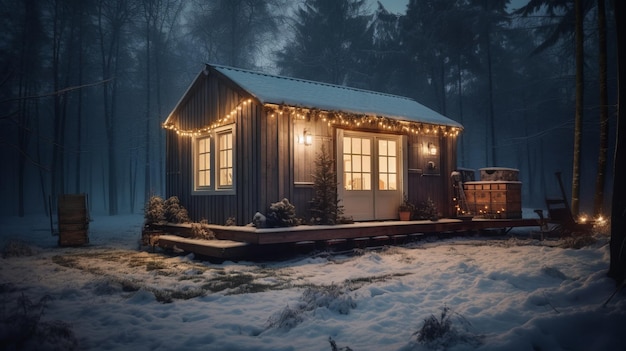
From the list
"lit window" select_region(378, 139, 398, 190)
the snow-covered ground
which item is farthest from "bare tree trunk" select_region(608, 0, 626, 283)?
"lit window" select_region(378, 139, 398, 190)

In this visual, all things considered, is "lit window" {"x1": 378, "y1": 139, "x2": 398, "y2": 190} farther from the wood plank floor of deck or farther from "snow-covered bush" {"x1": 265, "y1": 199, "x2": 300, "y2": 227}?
"snow-covered bush" {"x1": 265, "y1": 199, "x2": 300, "y2": 227}

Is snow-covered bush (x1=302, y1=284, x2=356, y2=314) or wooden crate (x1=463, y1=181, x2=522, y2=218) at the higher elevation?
wooden crate (x1=463, y1=181, x2=522, y2=218)

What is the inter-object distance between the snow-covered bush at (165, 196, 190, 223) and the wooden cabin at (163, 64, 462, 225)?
11.0 inches

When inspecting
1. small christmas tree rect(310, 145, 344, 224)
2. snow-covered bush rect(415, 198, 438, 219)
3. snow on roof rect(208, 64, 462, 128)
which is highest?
snow on roof rect(208, 64, 462, 128)

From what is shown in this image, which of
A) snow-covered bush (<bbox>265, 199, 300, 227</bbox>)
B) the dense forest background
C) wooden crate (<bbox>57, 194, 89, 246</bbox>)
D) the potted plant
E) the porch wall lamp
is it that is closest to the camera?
snow-covered bush (<bbox>265, 199, 300, 227</bbox>)

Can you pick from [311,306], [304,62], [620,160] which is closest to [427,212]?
[620,160]

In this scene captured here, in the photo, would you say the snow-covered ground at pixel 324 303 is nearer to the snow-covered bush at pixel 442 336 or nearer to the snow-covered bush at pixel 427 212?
the snow-covered bush at pixel 442 336

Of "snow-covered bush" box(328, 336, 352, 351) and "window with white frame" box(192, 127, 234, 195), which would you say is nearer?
"snow-covered bush" box(328, 336, 352, 351)

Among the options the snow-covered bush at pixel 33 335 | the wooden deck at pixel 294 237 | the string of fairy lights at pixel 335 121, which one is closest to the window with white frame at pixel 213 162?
the string of fairy lights at pixel 335 121

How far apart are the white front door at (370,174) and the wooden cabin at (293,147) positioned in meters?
0.02

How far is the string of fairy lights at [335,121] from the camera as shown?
8266 millimetres

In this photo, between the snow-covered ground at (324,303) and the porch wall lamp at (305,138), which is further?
the porch wall lamp at (305,138)

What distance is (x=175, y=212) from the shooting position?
9938mm

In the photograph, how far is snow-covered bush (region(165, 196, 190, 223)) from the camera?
9.84m
